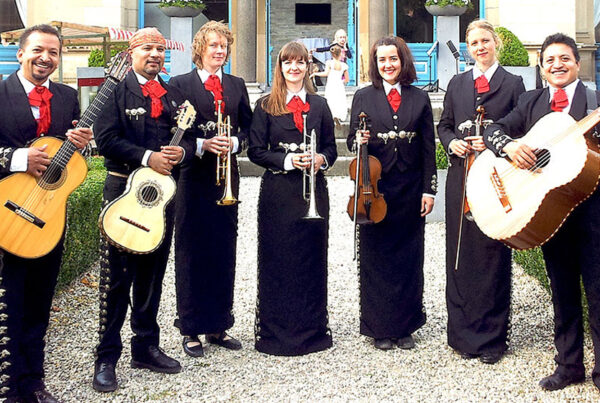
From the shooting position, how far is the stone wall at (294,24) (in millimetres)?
20219

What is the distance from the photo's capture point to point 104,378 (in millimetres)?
4691

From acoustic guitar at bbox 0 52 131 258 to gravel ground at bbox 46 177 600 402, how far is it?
3.73 ft

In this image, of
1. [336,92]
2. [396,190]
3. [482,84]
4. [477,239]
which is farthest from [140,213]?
[336,92]

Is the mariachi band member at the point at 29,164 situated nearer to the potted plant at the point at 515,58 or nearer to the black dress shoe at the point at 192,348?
the black dress shoe at the point at 192,348

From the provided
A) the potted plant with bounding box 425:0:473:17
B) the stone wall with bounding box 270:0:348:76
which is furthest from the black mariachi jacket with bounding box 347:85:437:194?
the stone wall with bounding box 270:0:348:76

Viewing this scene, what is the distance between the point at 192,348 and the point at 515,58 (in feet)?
38.1

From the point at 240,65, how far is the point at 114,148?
1113 cm

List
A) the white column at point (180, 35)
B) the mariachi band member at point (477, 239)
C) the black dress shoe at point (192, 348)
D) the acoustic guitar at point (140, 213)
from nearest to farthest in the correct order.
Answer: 1. the acoustic guitar at point (140, 213)
2. the mariachi band member at point (477, 239)
3. the black dress shoe at point (192, 348)
4. the white column at point (180, 35)

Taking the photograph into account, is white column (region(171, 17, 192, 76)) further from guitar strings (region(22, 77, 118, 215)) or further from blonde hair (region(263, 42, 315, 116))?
guitar strings (region(22, 77, 118, 215))

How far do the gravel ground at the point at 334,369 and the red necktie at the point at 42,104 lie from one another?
1.66 metres

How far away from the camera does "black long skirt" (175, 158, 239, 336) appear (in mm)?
5203

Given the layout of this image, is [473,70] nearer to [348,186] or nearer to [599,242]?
[599,242]

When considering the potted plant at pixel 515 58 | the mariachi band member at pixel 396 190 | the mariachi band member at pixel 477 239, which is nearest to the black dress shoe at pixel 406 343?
the mariachi band member at pixel 396 190

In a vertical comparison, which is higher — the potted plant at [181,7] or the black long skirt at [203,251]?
the potted plant at [181,7]
